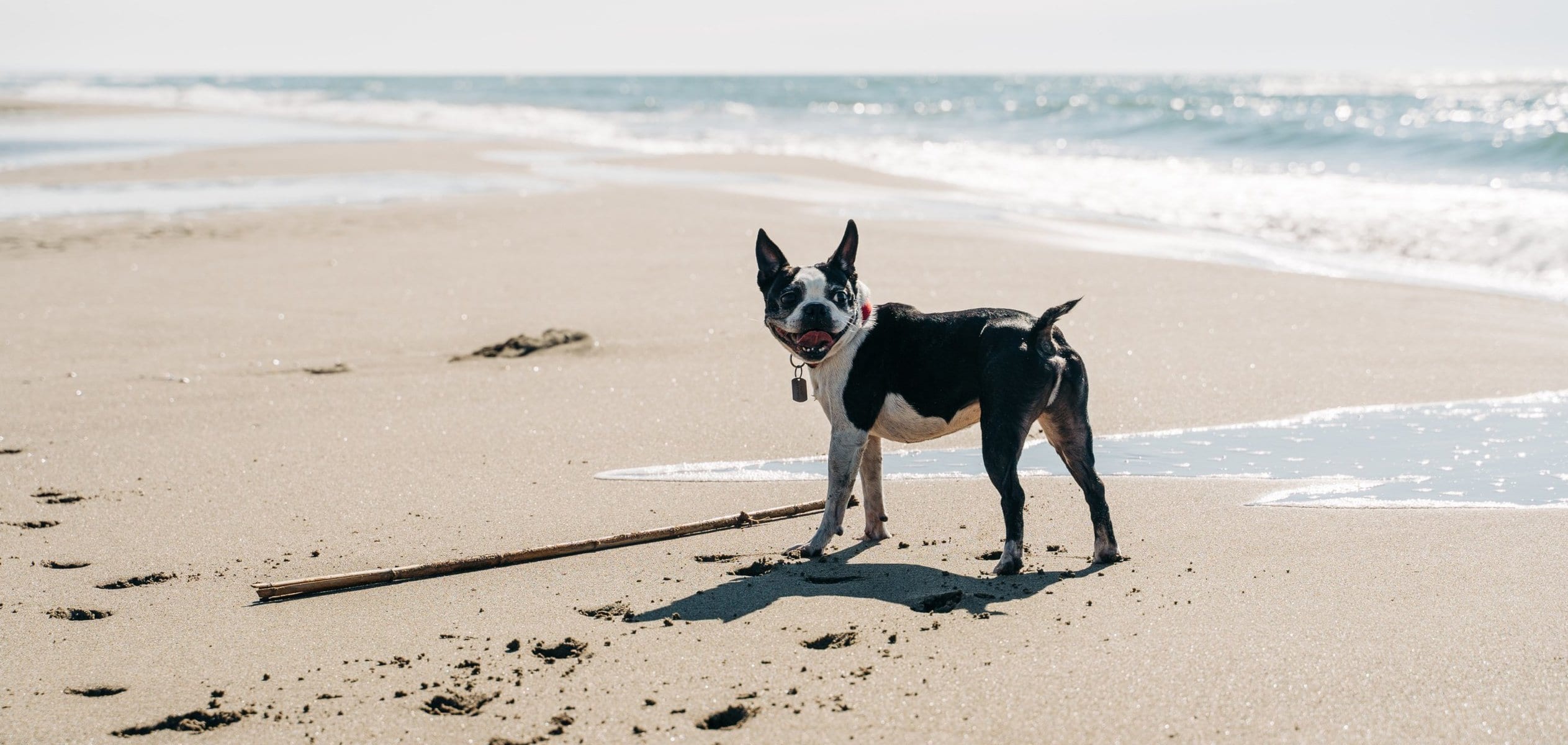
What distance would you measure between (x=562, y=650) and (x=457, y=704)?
0.49m

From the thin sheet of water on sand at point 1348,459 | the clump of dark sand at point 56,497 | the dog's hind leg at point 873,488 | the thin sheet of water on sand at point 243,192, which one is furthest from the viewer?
the thin sheet of water on sand at point 243,192

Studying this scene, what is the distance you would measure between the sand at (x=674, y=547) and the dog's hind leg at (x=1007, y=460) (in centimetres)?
13

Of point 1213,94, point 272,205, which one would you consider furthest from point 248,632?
point 1213,94

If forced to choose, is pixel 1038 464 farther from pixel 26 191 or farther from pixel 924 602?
pixel 26 191

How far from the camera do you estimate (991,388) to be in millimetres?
4988

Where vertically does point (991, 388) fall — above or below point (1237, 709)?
above

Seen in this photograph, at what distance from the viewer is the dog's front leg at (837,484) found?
5301mm

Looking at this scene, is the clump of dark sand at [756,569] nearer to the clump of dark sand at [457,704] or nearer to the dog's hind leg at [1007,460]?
the dog's hind leg at [1007,460]

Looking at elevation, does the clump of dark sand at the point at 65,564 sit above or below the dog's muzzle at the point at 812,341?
below

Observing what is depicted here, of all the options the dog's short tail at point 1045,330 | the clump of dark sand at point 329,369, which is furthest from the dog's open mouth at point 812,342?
the clump of dark sand at point 329,369

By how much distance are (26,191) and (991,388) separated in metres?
19.6

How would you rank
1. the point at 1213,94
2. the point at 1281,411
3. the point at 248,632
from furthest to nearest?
the point at 1213,94 < the point at 1281,411 < the point at 248,632

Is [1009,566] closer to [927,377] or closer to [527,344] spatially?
[927,377]

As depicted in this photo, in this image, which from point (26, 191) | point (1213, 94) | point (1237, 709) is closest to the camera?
point (1237, 709)
